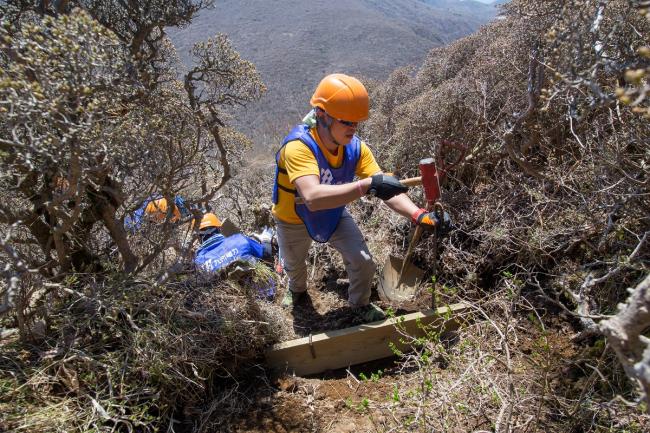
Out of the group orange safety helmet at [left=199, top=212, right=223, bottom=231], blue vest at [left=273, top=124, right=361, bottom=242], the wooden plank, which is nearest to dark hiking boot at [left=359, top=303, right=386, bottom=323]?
the wooden plank

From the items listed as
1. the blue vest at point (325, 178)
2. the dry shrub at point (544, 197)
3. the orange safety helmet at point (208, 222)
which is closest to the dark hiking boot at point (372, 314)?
the dry shrub at point (544, 197)

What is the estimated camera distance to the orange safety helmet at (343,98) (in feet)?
8.63

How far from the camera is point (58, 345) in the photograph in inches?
90.2

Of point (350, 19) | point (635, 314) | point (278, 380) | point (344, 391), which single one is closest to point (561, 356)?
point (344, 391)

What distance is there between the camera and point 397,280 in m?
3.46

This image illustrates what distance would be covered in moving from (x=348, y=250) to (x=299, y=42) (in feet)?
58.8

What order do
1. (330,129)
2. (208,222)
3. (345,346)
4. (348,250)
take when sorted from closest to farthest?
(330,129) < (345,346) < (348,250) < (208,222)

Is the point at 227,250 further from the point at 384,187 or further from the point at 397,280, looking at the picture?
the point at 384,187

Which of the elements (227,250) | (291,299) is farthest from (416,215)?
(227,250)

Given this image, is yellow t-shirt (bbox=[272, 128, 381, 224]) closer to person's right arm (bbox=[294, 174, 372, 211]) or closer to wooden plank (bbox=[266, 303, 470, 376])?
person's right arm (bbox=[294, 174, 372, 211])

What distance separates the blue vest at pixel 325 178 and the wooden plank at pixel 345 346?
68 cm

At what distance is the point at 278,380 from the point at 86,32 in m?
2.20

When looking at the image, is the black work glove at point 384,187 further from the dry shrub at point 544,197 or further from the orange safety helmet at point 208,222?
the orange safety helmet at point 208,222

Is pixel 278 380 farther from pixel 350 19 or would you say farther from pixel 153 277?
pixel 350 19
